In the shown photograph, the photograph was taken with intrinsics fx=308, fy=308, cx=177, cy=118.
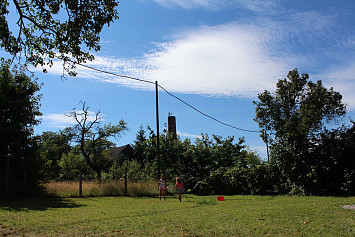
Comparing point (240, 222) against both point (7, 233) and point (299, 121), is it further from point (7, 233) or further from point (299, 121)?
point (299, 121)

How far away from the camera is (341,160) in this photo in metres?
19.4

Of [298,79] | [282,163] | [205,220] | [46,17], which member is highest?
[298,79]

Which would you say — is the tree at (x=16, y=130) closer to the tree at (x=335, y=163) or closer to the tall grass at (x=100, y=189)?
the tall grass at (x=100, y=189)

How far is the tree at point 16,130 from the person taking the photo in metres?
16.6

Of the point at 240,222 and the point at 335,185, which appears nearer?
the point at 240,222

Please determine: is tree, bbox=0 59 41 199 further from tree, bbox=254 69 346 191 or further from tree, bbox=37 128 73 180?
tree, bbox=254 69 346 191

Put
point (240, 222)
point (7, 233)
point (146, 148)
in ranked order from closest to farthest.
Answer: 1. point (7, 233)
2. point (240, 222)
3. point (146, 148)

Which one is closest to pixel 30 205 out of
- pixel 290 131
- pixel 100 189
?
pixel 100 189

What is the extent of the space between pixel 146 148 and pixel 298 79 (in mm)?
18932

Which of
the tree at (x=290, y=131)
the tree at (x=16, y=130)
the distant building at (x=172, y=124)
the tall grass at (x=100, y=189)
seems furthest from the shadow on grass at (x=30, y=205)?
the distant building at (x=172, y=124)

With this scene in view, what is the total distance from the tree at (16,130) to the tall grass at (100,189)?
1.60 m

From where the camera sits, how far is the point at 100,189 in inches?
838

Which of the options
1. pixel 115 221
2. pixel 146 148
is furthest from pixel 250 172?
pixel 115 221

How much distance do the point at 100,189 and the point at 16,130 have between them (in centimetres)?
720
